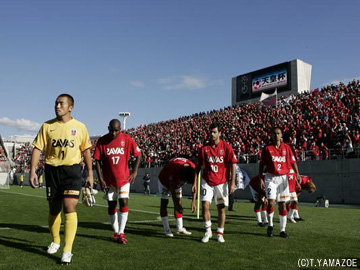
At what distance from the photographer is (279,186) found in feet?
25.6

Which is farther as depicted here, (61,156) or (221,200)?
(221,200)

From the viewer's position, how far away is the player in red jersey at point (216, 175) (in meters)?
Result: 6.85

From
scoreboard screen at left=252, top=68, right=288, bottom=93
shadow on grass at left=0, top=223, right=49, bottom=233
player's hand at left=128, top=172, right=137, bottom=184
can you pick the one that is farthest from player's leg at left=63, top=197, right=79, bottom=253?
scoreboard screen at left=252, top=68, right=288, bottom=93

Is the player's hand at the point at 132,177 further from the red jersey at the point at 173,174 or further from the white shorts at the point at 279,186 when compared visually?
the white shorts at the point at 279,186

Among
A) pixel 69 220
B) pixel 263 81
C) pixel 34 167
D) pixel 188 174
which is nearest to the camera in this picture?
pixel 69 220

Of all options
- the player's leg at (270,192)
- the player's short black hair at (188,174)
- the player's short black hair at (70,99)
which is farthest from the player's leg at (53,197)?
the player's leg at (270,192)

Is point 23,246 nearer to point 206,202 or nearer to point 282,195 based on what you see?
point 206,202

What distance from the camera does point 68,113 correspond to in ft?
17.6

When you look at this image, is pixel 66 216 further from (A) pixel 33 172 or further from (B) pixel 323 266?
(B) pixel 323 266

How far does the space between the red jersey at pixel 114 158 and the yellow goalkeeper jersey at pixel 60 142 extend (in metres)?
1.44

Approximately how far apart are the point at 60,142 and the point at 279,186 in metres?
4.74

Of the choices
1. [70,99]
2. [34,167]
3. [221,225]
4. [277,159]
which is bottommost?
[221,225]

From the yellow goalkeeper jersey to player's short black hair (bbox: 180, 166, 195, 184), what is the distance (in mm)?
2679

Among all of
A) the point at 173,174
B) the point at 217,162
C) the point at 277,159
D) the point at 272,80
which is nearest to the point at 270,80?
the point at 272,80
